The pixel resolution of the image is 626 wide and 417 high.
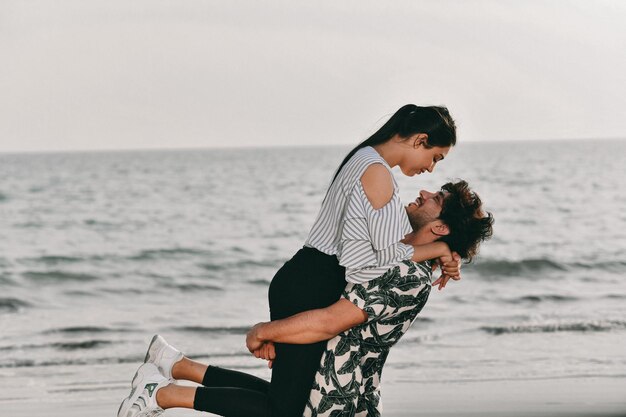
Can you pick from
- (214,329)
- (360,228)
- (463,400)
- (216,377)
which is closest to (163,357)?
(216,377)

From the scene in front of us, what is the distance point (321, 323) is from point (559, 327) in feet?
21.0

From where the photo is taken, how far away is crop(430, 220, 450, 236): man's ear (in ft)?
13.1

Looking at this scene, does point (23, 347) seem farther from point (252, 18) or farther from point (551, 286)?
point (252, 18)

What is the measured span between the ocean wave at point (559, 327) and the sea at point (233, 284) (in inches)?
0.9

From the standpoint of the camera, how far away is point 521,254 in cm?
1750

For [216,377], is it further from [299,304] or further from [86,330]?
[86,330]

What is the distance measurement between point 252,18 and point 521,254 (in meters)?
22.6

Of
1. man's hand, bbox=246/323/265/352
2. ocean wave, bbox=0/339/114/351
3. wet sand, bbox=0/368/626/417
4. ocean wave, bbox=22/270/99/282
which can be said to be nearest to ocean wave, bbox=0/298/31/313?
ocean wave, bbox=22/270/99/282

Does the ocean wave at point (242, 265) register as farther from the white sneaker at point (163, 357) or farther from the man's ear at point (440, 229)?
the man's ear at point (440, 229)

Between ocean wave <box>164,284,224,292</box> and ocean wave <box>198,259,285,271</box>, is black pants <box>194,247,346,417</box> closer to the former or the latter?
ocean wave <box>164,284,224,292</box>

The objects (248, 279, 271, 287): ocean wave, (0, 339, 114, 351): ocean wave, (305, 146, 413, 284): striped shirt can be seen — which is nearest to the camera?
(305, 146, 413, 284): striped shirt

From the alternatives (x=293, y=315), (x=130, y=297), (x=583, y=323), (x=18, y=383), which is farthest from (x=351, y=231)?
(x=130, y=297)

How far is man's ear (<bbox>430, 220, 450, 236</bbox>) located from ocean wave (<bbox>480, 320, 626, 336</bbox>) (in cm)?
573

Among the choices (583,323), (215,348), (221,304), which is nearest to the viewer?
(215,348)
